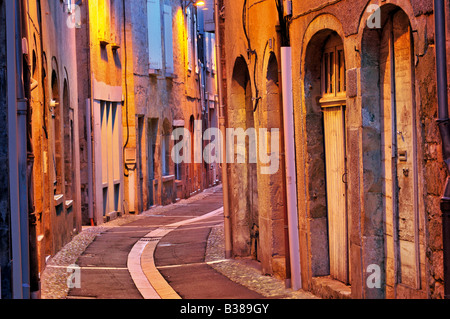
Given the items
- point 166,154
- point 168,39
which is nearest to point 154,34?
point 168,39

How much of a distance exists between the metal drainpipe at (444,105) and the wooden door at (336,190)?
8.86ft

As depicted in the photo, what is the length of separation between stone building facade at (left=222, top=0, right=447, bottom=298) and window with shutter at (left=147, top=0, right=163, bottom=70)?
13.2 m

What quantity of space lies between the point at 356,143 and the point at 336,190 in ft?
4.18

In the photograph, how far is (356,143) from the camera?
778cm

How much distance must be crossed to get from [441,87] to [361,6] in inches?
68.1

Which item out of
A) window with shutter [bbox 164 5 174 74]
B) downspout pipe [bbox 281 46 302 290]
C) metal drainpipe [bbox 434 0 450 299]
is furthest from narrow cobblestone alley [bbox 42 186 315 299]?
Result: window with shutter [bbox 164 5 174 74]

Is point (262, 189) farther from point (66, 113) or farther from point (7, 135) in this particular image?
point (66, 113)

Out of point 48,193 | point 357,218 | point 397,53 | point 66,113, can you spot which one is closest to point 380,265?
point 357,218

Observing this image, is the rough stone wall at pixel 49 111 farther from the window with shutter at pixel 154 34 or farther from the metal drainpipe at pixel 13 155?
the window with shutter at pixel 154 34

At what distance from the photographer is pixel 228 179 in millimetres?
12648

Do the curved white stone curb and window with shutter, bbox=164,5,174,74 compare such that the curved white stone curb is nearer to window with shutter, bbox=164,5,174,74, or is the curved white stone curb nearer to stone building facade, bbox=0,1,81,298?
stone building facade, bbox=0,1,81,298

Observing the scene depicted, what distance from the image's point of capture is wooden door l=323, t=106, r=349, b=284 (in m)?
8.72

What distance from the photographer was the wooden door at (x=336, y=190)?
28.6 feet

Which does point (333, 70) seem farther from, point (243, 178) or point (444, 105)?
point (243, 178)
